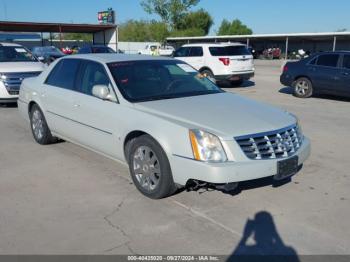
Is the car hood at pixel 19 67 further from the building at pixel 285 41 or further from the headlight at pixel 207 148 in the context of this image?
the building at pixel 285 41

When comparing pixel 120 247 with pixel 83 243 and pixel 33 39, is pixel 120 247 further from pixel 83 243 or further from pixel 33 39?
pixel 33 39

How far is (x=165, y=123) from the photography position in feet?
13.8

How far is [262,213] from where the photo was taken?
415cm

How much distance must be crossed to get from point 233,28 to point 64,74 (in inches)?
3574

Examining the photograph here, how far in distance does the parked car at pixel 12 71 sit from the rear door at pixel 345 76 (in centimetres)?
869

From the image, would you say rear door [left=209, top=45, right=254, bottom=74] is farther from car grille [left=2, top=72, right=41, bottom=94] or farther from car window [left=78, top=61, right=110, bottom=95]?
car window [left=78, top=61, right=110, bottom=95]

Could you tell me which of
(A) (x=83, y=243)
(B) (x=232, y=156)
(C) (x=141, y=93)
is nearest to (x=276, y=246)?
(B) (x=232, y=156)

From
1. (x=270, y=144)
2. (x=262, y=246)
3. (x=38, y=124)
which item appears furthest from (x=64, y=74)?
(x=262, y=246)

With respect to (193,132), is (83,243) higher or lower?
lower

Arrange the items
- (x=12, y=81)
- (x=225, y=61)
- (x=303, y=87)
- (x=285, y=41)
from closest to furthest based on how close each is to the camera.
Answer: (x=12, y=81) < (x=303, y=87) < (x=225, y=61) < (x=285, y=41)

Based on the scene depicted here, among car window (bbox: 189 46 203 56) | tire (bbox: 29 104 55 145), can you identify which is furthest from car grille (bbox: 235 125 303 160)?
car window (bbox: 189 46 203 56)

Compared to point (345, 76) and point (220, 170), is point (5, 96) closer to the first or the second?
point (220, 170)

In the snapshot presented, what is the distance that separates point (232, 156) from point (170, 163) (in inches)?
25.8

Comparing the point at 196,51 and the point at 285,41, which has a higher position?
the point at 285,41
